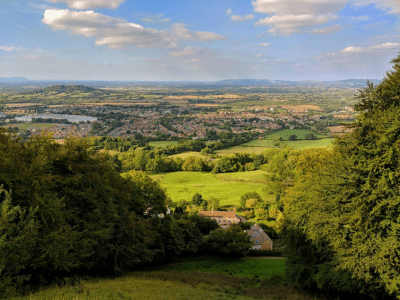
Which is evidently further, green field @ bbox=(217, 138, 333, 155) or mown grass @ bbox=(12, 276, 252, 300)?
green field @ bbox=(217, 138, 333, 155)

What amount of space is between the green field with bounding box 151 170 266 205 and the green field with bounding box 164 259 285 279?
1989 cm

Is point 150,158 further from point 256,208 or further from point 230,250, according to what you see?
point 230,250

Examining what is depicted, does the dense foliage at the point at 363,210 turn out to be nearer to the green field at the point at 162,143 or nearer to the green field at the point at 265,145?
the green field at the point at 265,145

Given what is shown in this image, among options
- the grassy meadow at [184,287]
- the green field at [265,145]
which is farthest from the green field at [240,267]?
the green field at [265,145]

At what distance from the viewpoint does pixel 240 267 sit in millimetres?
21016

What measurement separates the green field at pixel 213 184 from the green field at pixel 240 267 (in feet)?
65.2

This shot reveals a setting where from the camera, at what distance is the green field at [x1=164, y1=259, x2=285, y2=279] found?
19073 millimetres

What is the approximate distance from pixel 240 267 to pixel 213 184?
3127cm

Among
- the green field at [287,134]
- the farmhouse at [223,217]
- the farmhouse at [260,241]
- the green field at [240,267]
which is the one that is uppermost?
the green field at [287,134]

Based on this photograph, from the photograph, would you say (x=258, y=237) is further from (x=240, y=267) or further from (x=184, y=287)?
(x=184, y=287)

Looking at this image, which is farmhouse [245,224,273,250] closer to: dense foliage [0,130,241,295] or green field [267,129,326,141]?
dense foliage [0,130,241,295]

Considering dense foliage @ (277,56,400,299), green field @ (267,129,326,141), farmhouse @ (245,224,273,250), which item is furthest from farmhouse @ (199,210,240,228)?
green field @ (267,129,326,141)

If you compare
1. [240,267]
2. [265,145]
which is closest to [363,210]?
[240,267]

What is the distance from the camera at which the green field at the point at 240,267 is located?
1907cm
